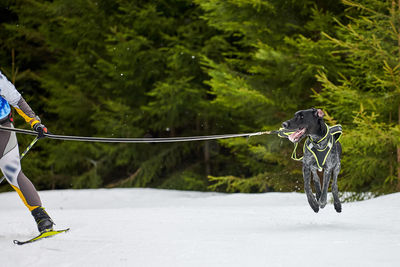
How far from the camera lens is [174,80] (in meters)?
13.2

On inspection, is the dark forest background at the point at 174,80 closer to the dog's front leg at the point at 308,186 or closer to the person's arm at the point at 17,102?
the person's arm at the point at 17,102

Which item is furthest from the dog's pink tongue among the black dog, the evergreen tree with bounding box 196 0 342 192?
the evergreen tree with bounding box 196 0 342 192

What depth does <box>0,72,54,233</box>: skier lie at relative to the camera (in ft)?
15.3

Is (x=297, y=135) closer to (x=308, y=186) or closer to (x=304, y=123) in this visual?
(x=304, y=123)

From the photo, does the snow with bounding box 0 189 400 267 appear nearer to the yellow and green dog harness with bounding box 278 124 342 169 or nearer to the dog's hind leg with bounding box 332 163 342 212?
the dog's hind leg with bounding box 332 163 342 212

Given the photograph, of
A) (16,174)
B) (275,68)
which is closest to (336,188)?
(16,174)

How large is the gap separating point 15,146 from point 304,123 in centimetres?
315

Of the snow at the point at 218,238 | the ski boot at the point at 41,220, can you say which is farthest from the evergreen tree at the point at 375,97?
the ski boot at the point at 41,220

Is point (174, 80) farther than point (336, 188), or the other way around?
point (174, 80)

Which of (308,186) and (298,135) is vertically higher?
(298,135)

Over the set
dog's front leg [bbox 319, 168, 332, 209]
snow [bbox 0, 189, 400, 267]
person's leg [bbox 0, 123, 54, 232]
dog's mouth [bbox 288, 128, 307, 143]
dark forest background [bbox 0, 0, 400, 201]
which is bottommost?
dark forest background [bbox 0, 0, 400, 201]

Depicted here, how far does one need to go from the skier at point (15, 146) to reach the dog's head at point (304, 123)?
2593mm

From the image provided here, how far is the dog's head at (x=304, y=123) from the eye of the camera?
3.03 m

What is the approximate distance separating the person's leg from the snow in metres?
0.30
